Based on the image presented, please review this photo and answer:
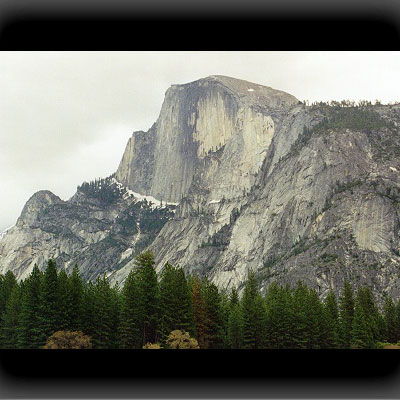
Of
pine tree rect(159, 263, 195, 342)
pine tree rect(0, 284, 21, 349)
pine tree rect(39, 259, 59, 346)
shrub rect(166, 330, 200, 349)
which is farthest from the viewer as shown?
pine tree rect(159, 263, 195, 342)

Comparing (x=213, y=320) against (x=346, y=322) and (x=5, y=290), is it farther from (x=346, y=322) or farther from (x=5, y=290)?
(x=5, y=290)

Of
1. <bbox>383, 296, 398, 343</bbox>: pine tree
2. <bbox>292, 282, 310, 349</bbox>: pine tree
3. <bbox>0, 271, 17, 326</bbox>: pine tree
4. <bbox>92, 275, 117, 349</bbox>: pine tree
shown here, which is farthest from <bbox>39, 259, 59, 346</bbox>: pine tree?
<bbox>383, 296, 398, 343</bbox>: pine tree

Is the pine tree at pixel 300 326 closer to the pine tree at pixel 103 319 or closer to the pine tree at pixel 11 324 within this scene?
the pine tree at pixel 103 319

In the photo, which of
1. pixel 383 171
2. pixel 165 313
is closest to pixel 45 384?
pixel 165 313

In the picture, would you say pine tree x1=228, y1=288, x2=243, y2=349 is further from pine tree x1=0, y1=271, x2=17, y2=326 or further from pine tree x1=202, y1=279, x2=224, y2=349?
pine tree x1=0, y1=271, x2=17, y2=326

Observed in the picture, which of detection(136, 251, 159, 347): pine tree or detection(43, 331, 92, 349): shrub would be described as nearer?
detection(43, 331, 92, 349): shrub

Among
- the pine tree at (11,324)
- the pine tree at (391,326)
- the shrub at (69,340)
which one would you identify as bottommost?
the shrub at (69,340)

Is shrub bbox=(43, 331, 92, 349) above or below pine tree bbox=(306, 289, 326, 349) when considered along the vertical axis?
below

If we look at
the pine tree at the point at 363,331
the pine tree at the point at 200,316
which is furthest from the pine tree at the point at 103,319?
the pine tree at the point at 363,331
